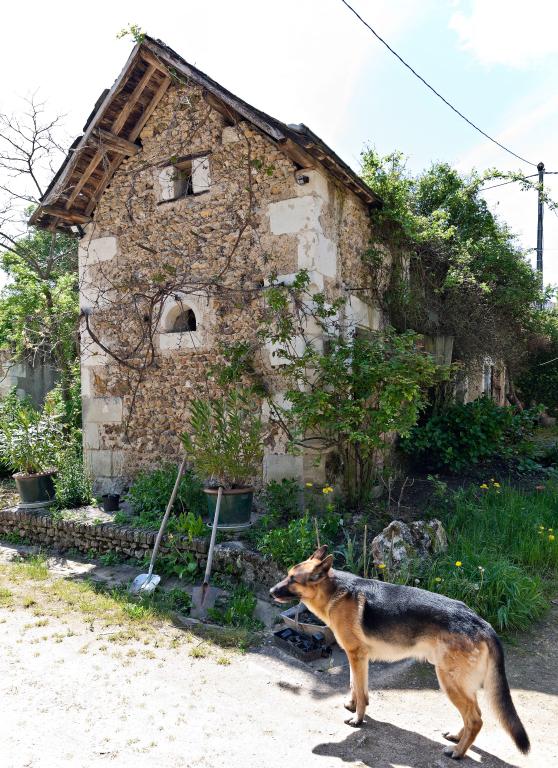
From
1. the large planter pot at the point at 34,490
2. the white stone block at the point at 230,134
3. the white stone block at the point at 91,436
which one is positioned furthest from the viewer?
the white stone block at the point at 91,436

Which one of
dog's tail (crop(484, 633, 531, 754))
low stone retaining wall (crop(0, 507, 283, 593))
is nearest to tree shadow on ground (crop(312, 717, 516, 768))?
dog's tail (crop(484, 633, 531, 754))

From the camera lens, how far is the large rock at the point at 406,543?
4.83 m

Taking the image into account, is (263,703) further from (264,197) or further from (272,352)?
(264,197)

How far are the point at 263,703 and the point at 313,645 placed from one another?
80 centimetres

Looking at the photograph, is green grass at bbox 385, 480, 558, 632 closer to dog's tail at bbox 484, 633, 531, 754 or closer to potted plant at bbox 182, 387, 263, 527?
dog's tail at bbox 484, 633, 531, 754

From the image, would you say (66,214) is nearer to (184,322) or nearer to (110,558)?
(184,322)

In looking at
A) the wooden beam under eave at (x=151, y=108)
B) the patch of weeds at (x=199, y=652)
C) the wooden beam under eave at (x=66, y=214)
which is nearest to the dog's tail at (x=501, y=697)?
the patch of weeds at (x=199, y=652)

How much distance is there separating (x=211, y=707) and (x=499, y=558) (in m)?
2.81

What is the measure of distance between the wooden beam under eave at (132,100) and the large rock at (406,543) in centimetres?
626

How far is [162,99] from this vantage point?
766 centimetres

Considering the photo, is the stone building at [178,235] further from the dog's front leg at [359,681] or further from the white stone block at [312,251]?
the dog's front leg at [359,681]

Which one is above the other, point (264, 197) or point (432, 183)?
point (432, 183)

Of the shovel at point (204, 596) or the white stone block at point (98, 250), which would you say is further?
the white stone block at point (98, 250)

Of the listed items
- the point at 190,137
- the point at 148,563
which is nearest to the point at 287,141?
the point at 190,137
